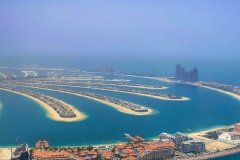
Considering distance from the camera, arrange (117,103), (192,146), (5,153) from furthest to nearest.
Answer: (117,103) → (192,146) → (5,153)

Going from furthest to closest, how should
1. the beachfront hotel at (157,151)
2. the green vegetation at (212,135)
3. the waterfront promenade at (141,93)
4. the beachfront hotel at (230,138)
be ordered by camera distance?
the waterfront promenade at (141,93) → the green vegetation at (212,135) → the beachfront hotel at (230,138) → the beachfront hotel at (157,151)

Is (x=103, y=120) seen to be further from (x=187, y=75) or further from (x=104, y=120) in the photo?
(x=187, y=75)

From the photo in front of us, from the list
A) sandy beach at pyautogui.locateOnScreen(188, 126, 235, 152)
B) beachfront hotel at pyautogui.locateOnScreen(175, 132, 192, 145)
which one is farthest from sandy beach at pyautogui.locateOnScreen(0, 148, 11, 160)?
sandy beach at pyautogui.locateOnScreen(188, 126, 235, 152)

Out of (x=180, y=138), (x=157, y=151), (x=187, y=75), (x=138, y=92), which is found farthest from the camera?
(x=187, y=75)

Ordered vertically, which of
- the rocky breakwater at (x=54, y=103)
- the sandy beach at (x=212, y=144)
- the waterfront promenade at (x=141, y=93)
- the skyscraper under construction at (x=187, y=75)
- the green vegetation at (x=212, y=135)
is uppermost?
the skyscraper under construction at (x=187, y=75)

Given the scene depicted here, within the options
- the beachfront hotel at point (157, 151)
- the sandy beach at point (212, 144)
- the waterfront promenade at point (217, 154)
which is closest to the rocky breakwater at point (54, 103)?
the sandy beach at point (212, 144)

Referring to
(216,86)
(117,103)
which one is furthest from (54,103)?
(216,86)

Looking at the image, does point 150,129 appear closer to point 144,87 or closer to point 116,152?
point 116,152

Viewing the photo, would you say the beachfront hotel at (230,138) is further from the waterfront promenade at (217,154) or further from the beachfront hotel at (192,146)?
the beachfront hotel at (192,146)

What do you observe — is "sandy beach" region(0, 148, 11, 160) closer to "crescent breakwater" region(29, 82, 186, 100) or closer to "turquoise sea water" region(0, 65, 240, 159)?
"turquoise sea water" region(0, 65, 240, 159)
